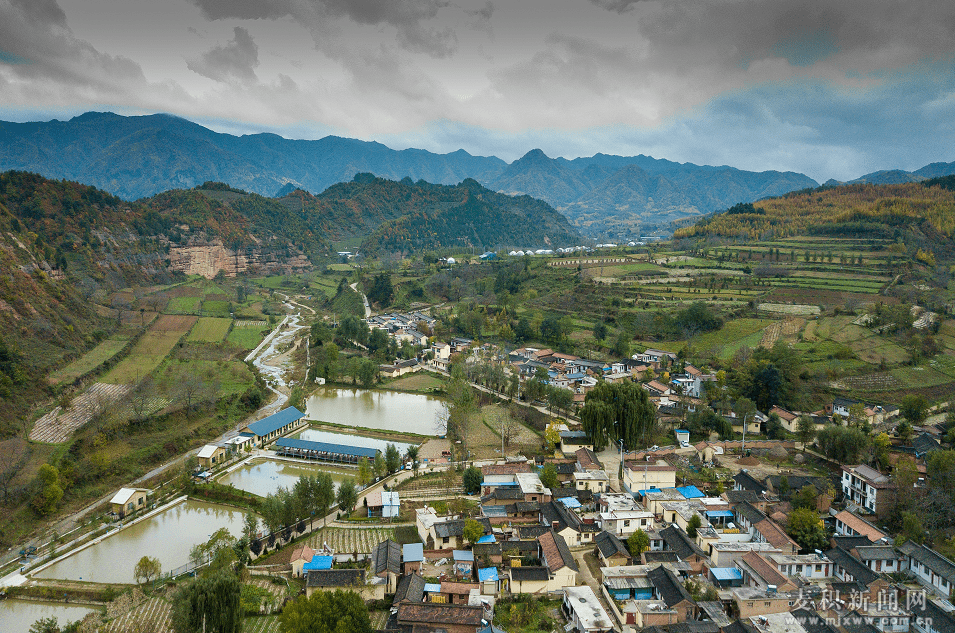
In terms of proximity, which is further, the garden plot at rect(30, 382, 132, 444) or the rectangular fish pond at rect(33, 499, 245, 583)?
the garden plot at rect(30, 382, 132, 444)

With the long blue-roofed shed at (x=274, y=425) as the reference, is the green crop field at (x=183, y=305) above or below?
above

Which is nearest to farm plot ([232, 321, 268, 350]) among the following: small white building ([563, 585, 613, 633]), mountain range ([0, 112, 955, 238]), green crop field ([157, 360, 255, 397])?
green crop field ([157, 360, 255, 397])

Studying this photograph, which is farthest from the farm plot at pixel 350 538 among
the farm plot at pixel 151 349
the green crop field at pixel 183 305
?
the green crop field at pixel 183 305

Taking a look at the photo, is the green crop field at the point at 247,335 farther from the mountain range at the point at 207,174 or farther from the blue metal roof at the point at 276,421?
the mountain range at the point at 207,174

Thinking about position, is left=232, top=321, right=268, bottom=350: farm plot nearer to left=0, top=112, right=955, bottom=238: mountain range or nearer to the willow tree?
the willow tree

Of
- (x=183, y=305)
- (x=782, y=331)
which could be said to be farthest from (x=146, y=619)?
(x=183, y=305)

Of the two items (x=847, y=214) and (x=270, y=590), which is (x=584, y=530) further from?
(x=847, y=214)
